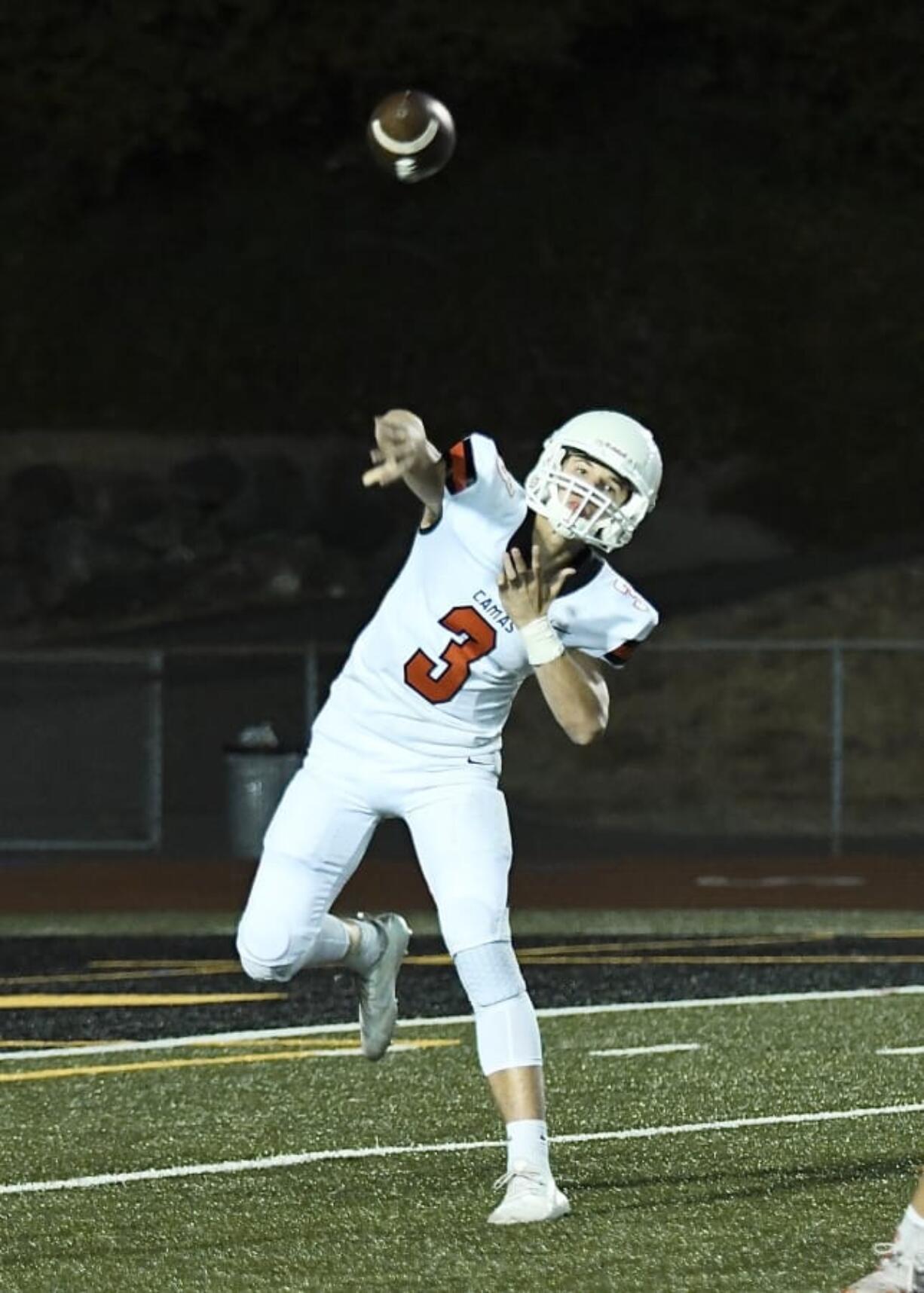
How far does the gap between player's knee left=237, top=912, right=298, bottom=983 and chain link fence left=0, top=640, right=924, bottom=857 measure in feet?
45.5

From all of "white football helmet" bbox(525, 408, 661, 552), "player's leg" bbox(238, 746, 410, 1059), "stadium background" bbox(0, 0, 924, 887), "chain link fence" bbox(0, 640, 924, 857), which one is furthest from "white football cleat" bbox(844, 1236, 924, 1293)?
"stadium background" bbox(0, 0, 924, 887)

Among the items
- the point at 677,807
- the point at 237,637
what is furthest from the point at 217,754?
the point at 237,637

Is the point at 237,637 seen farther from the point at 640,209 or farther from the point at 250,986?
the point at 250,986

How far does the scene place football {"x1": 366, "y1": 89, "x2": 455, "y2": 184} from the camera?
797 centimetres

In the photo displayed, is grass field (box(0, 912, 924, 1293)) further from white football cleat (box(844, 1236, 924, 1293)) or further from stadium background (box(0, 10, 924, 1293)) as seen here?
white football cleat (box(844, 1236, 924, 1293))

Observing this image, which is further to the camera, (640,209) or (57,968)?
(640,209)

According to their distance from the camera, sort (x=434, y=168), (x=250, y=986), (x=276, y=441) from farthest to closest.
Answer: (x=276, y=441)
(x=250, y=986)
(x=434, y=168)

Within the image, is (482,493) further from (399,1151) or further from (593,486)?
(399,1151)

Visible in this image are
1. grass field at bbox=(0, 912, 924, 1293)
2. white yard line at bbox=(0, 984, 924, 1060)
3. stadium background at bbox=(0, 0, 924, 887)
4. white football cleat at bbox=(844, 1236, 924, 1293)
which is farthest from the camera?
stadium background at bbox=(0, 0, 924, 887)

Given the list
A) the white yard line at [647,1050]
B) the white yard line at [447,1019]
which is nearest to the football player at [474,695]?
the white yard line at [647,1050]

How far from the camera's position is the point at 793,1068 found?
871 centimetres

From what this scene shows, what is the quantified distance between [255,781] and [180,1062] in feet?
31.3

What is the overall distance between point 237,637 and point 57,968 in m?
17.0

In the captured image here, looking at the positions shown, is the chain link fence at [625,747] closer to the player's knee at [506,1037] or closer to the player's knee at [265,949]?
the player's knee at [265,949]
